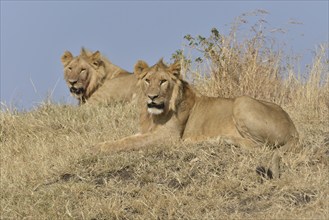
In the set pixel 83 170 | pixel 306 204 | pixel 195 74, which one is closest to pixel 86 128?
pixel 83 170

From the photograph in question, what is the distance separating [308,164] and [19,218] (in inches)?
99.9

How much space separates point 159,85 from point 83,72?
398 centimetres

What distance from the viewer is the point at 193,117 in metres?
7.07

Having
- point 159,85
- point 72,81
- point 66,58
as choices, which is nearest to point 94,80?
point 72,81

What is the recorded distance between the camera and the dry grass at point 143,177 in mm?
5039

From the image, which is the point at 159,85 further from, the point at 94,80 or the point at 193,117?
the point at 94,80

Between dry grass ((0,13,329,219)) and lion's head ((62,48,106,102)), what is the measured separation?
204 centimetres

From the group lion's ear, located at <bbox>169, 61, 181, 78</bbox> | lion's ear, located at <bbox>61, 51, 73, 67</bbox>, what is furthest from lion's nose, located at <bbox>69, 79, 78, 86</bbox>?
lion's ear, located at <bbox>169, 61, 181, 78</bbox>

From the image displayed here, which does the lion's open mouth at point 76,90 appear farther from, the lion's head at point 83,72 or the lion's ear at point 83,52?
the lion's ear at point 83,52

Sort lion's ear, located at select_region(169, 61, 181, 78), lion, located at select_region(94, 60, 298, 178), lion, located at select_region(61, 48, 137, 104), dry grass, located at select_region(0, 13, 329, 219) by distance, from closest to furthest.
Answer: dry grass, located at select_region(0, 13, 329, 219), lion, located at select_region(94, 60, 298, 178), lion's ear, located at select_region(169, 61, 181, 78), lion, located at select_region(61, 48, 137, 104)

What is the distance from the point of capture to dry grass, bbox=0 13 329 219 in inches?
198

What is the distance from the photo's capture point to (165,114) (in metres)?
6.98

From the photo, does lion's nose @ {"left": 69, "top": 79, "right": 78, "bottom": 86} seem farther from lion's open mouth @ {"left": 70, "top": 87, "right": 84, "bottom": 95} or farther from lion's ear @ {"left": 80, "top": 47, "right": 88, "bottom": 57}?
lion's ear @ {"left": 80, "top": 47, "right": 88, "bottom": 57}

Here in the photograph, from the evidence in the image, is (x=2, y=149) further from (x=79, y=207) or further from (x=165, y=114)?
(x=79, y=207)
